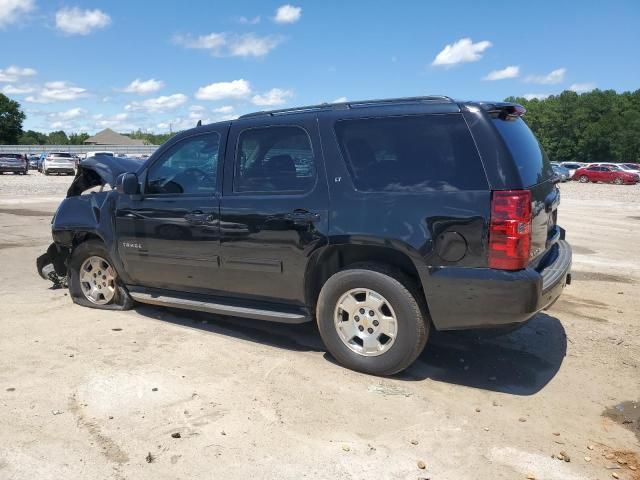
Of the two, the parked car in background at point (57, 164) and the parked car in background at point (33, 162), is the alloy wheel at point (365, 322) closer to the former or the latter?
→ the parked car in background at point (57, 164)

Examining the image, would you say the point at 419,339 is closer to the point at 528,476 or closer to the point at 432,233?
the point at 432,233

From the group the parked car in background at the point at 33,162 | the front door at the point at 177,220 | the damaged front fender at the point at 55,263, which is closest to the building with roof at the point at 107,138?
the parked car in background at the point at 33,162

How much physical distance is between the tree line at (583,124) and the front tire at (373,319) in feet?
244

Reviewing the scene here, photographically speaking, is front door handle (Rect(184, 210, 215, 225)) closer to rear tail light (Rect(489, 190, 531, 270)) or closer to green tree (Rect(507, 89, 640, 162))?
rear tail light (Rect(489, 190, 531, 270))

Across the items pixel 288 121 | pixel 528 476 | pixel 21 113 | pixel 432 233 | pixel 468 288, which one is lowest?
pixel 528 476

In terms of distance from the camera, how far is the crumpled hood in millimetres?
5828

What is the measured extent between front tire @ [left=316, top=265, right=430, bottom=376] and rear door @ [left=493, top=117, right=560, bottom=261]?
0.93m

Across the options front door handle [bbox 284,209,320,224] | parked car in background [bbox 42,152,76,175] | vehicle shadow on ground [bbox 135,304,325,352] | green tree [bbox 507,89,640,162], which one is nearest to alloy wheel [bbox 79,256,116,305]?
vehicle shadow on ground [bbox 135,304,325,352]

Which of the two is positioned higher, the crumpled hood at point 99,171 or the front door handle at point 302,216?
the crumpled hood at point 99,171

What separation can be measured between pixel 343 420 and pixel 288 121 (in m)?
2.38

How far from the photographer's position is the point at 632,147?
242 ft

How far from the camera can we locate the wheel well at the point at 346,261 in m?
4.12

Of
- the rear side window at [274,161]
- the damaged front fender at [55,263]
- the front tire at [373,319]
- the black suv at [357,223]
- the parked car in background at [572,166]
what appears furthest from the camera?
the parked car in background at [572,166]

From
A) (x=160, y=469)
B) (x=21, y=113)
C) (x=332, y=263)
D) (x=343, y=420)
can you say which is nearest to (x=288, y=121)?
(x=332, y=263)
